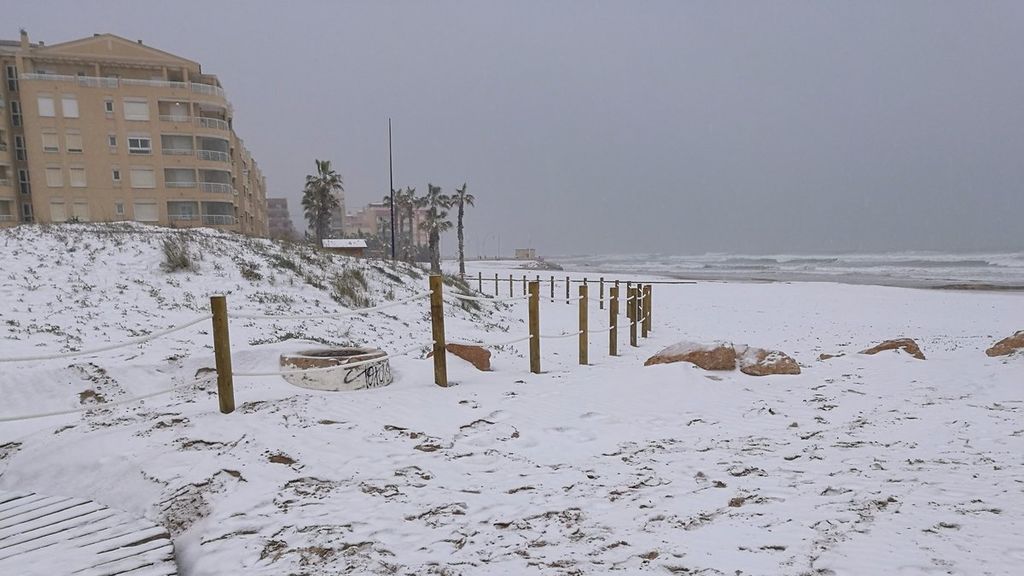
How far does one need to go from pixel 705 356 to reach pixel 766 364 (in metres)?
0.83

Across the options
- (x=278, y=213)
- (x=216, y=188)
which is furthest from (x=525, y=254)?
(x=216, y=188)

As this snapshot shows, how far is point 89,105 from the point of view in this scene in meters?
34.1

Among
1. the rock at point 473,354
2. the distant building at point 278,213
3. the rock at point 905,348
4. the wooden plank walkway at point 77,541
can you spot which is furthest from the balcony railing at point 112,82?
the distant building at point 278,213

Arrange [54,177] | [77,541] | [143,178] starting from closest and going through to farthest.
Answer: [77,541] → [54,177] → [143,178]

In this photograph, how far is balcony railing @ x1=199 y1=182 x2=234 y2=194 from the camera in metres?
36.7

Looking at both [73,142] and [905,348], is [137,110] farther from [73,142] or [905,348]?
[905,348]

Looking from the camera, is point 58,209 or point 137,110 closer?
point 58,209

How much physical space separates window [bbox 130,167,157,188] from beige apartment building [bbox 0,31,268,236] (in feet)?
0.22

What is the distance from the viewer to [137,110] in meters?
35.1

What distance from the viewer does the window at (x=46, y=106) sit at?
33281 mm

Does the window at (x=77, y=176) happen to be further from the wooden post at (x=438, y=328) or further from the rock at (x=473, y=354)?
the wooden post at (x=438, y=328)

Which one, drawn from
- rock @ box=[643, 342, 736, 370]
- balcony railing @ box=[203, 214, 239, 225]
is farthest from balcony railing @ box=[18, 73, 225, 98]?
rock @ box=[643, 342, 736, 370]

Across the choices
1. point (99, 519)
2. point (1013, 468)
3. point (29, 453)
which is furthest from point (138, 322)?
point (1013, 468)

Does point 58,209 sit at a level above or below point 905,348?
above
